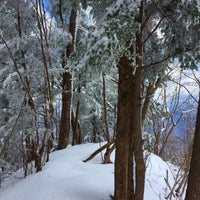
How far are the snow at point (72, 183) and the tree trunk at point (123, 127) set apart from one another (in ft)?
1.79

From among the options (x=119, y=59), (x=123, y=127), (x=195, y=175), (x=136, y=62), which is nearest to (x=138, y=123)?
(x=123, y=127)

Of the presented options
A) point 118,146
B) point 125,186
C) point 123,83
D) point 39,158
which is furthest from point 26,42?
point 125,186

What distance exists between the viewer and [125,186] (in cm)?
407

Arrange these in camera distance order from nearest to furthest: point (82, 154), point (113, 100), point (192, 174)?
point (192, 174)
point (82, 154)
point (113, 100)

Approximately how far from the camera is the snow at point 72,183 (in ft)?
14.5

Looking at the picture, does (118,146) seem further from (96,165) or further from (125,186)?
(96,165)

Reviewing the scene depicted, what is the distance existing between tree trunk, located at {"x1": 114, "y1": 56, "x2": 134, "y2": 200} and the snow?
21.5 inches

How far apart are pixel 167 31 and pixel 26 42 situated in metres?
3.34

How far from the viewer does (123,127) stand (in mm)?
4004

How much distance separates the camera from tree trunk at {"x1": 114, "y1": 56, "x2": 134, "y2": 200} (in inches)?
157

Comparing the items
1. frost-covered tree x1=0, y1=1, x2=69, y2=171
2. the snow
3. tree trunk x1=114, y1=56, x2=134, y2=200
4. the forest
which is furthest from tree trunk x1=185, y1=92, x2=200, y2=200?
frost-covered tree x1=0, y1=1, x2=69, y2=171

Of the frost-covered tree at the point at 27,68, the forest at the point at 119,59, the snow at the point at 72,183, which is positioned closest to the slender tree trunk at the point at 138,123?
the forest at the point at 119,59

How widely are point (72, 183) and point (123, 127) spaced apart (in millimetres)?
1549

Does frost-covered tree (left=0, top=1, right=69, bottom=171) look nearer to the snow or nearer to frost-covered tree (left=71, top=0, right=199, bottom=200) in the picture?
the snow
